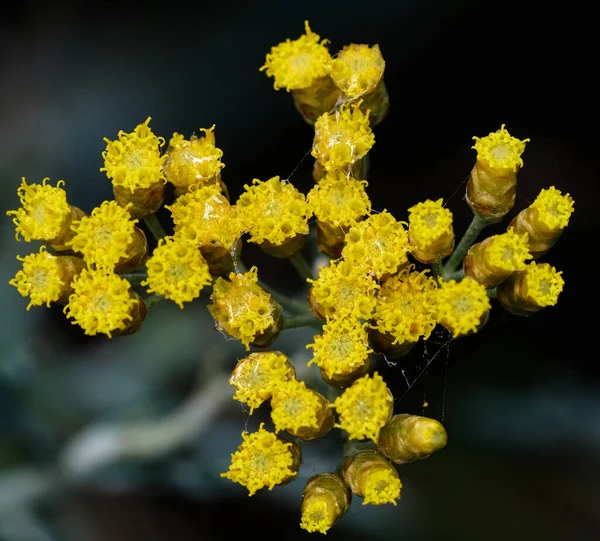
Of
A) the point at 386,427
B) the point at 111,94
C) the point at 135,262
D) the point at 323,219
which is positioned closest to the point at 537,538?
the point at 386,427

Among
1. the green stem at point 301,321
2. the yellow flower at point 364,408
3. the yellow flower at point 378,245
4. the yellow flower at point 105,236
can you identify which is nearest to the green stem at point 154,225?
the yellow flower at point 105,236

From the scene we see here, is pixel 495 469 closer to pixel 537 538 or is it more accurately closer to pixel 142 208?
pixel 537 538

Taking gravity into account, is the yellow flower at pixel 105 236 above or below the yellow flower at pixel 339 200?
below

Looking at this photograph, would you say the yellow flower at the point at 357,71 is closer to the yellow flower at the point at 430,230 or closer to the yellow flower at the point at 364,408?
the yellow flower at the point at 430,230

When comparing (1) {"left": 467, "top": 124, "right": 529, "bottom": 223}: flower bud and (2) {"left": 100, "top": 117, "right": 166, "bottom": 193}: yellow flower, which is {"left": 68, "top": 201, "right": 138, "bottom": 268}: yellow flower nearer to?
(2) {"left": 100, "top": 117, "right": 166, "bottom": 193}: yellow flower

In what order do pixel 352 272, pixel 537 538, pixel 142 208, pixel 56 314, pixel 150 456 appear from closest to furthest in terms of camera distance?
pixel 352 272
pixel 142 208
pixel 537 538
pixel 150 456
pixel 56 314

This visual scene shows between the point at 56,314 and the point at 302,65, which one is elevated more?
the point at 302,65
